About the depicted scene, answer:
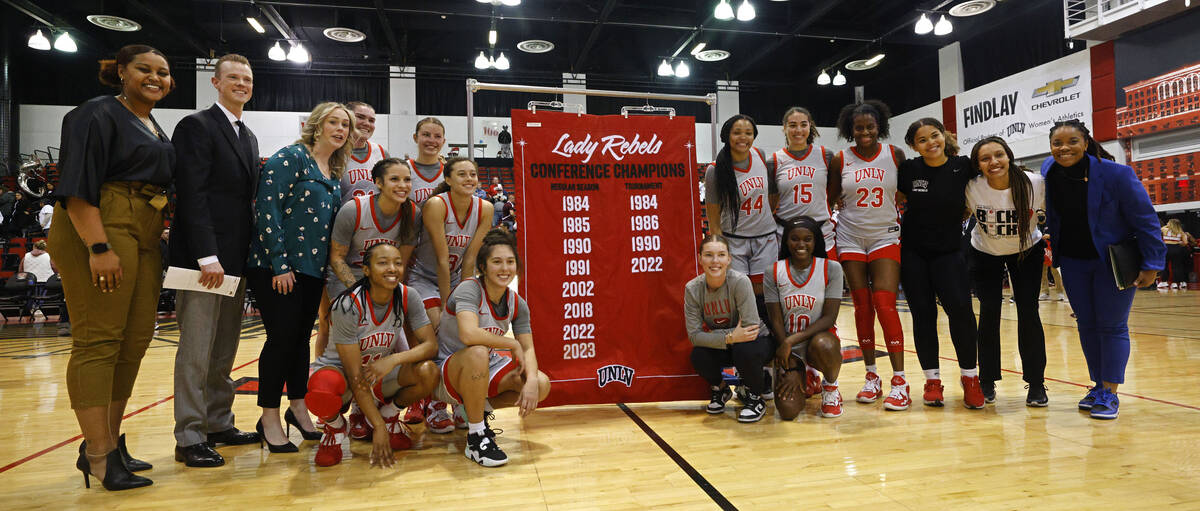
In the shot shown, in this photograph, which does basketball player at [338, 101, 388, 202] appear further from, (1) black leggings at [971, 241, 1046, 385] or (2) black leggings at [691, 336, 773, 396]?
(1) black leggings at [971, 241, 1046, 385]

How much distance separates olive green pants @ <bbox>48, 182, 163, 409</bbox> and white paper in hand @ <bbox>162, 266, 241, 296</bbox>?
0.22 feet

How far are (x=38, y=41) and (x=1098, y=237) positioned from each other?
17.6 metres

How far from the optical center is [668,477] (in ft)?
7.69

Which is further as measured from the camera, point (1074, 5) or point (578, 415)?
point (1074, 5)

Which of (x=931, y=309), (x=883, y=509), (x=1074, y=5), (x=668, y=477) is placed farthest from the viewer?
(x=1074, y=5)

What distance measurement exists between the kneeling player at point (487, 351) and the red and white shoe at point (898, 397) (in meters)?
1.85

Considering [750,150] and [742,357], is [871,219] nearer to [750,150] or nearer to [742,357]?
[750,150]

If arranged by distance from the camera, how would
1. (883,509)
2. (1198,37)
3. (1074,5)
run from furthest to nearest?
(1074,5), (1198,37), (883,509)

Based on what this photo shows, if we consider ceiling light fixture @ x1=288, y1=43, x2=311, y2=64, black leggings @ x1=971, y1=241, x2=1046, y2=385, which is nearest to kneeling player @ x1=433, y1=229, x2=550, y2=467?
black leggings @ x1=971, y1=241, x2=1046, y2=385

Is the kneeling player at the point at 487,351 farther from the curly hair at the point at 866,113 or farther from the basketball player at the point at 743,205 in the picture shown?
the curly hair at the point at 866,113

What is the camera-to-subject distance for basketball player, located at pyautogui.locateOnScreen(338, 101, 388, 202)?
3.59m

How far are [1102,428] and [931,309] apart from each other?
89 centimetres

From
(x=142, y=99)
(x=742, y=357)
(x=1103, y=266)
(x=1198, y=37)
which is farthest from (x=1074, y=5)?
(x=142, y=99)

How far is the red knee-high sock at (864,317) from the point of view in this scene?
11.5 feet
